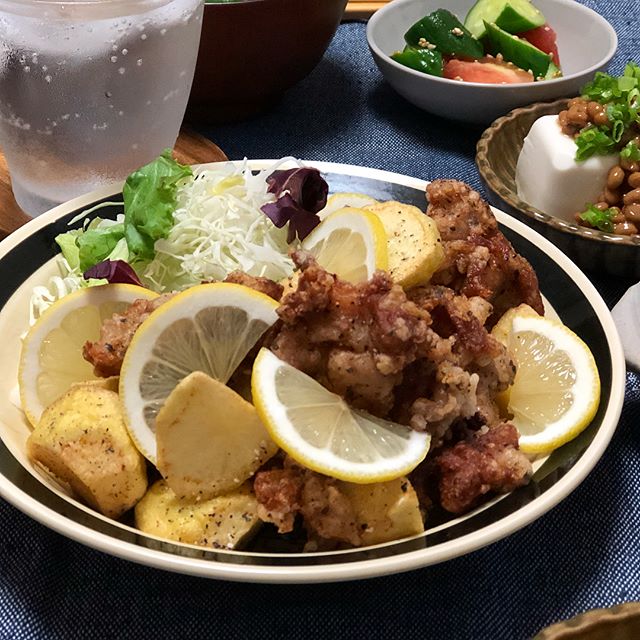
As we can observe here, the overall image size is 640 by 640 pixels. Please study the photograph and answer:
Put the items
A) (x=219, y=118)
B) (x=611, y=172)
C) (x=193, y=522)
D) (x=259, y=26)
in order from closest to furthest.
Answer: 1. (x=193, y=522)
2. (x=611, y=172)
3. (x=259, y=26)
4. (x=219, y=118)

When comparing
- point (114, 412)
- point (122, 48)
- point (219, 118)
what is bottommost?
point (219, 118)

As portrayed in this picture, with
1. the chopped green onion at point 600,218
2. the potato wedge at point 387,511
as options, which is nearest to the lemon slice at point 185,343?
the potato wedge at point 387,511

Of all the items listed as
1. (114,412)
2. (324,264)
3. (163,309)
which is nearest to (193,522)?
(114,412)

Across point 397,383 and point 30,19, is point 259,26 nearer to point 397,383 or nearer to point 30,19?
point 30,19

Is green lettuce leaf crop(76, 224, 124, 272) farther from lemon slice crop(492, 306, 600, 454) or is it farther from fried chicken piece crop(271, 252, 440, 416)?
lemon slice crop(492, 306, 600, 454)

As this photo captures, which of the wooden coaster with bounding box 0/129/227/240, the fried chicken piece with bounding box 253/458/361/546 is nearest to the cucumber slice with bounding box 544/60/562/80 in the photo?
the wooden coaster with bounding box 0/129/227/240

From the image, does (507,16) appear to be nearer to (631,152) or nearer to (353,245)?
(631,152)

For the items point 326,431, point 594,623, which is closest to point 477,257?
point 326,431
